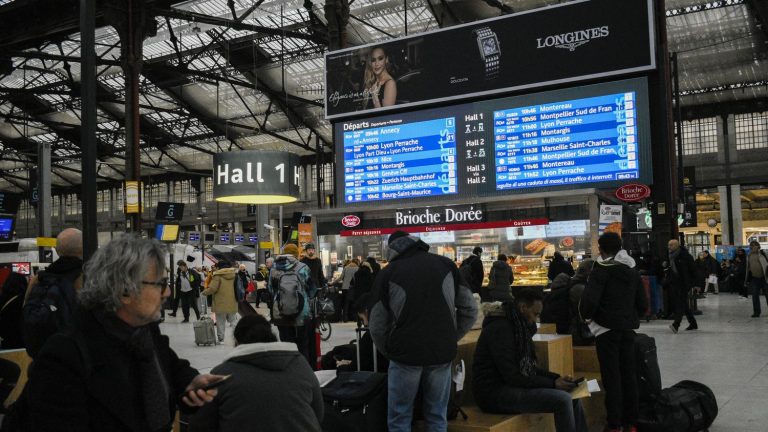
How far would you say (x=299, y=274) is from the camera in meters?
8.44

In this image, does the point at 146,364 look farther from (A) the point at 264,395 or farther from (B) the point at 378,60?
(B) the point at 378,60

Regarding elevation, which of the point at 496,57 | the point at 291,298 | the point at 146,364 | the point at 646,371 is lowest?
the point at 646,371

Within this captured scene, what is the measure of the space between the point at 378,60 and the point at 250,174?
600 cm

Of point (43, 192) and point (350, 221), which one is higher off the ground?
point (43, 192)

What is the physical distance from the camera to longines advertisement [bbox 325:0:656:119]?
13.9 metres

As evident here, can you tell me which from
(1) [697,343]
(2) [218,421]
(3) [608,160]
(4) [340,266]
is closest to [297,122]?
(4) [340,266]

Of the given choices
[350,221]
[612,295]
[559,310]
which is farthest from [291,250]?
[350,221]

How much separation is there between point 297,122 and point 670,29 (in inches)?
720

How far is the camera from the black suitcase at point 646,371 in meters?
6.30

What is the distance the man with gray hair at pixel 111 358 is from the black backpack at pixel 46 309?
2583 mm

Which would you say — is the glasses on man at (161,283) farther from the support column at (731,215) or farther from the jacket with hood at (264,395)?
the support column at (731,215)

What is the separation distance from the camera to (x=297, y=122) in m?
37.5

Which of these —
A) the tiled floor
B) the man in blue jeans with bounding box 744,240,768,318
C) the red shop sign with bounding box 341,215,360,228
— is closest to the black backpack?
the tiled floor

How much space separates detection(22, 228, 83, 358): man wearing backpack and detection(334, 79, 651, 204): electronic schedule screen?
35.6 ft
